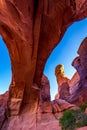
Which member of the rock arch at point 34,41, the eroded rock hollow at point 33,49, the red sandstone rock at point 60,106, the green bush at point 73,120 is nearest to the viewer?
the green bush at point 73,120

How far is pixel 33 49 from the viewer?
50.2ft

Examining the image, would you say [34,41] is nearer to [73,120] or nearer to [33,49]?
[33,49]

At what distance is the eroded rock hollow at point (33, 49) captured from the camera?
13.6 m

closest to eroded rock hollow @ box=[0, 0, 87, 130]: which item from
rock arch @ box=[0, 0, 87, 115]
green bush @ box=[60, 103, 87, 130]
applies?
rock arch @ box=[0, 0, 87, 115]

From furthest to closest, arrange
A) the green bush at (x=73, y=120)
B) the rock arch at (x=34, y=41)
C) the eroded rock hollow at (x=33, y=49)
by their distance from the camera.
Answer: the eroded rock hollow at (x=33, y=49) → the rock arch at (x=34, y=41) → the green bush at (x=73, y=120)

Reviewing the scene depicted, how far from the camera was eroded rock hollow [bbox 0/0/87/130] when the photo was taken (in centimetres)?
1358

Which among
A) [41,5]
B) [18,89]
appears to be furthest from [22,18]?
[18,89]

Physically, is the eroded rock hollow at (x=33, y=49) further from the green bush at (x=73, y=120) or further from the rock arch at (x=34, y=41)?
the green bush at (x=73, y=120)

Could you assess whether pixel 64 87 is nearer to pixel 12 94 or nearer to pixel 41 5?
pixel 12 94

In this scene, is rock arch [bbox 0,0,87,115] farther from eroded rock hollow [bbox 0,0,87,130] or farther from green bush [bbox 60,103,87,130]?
green bush [bbox 60,103,87,130]

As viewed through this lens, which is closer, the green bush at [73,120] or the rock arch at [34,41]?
the green bush at [73,120]

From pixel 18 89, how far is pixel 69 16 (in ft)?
22.6

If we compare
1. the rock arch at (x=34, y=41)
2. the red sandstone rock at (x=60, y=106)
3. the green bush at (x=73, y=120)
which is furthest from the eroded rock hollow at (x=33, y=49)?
the green bush at (x=73, y=120)

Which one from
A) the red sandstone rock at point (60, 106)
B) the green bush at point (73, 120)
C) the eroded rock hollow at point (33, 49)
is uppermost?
the eroded rock hollow at point (33, 49)
